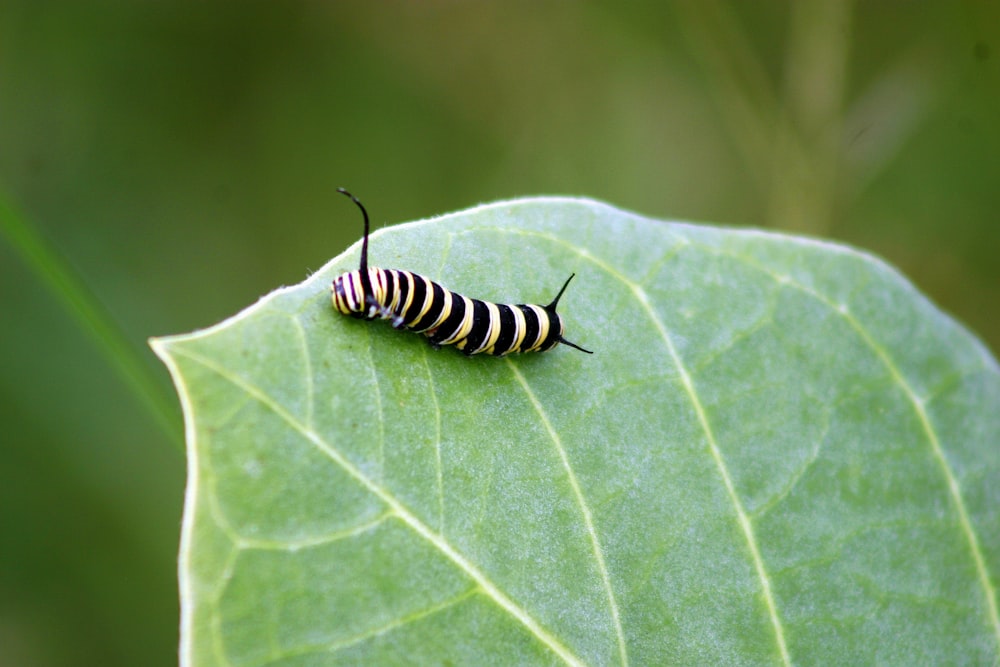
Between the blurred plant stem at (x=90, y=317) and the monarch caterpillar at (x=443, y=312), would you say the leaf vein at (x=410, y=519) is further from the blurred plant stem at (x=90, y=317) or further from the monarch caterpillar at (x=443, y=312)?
the blurred plant stem at (x=90, y=317)

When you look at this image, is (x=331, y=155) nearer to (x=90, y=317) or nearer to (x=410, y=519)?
(x=90, y=317)

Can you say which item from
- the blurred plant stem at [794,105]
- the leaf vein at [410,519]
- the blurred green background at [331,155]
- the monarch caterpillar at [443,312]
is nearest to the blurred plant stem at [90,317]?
the blurred green background at [331,155]

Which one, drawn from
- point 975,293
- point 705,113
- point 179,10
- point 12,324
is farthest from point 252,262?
point 975,293

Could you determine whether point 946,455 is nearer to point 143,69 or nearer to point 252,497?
point 252,497

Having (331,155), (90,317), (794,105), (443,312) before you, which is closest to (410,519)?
(443,312)

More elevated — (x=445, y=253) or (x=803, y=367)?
(x=803, y=367)
